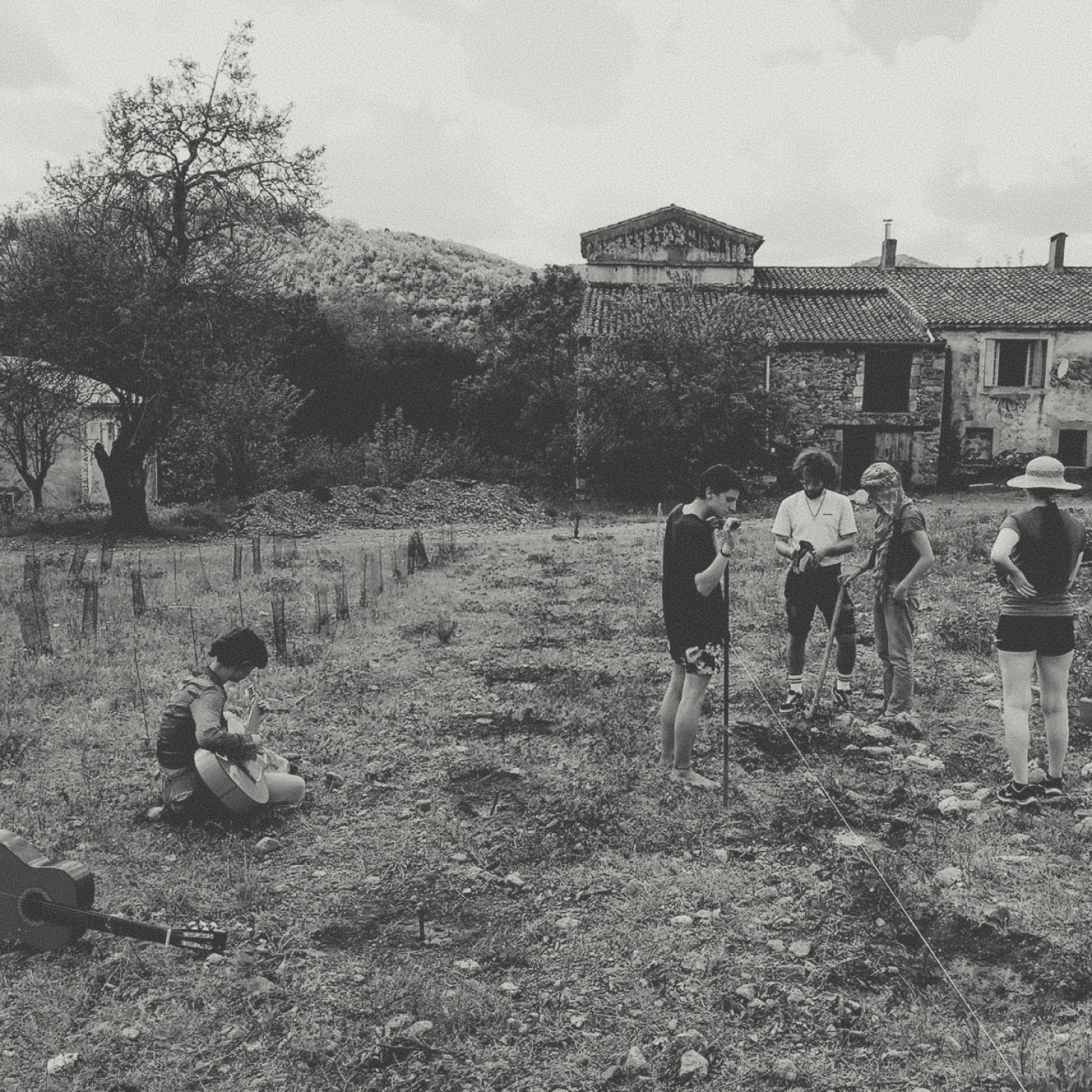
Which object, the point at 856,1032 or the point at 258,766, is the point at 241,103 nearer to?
the point at 258,766

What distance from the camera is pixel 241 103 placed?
20344 millimetres

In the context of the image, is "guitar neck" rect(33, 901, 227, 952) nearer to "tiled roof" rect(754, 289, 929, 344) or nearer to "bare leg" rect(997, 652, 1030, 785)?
"bare leg" rect(997, 652, 1030, 785)

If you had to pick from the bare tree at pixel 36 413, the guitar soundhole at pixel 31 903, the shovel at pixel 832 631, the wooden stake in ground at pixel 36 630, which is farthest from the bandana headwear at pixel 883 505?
the bare tree at pixel 36 413

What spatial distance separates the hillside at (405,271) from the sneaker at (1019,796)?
43613 millimetres

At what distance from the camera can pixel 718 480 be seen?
5.39 meters

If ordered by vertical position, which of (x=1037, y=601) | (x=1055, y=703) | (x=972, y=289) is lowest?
(x=1055, y=703)

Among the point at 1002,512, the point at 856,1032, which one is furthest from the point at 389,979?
the point at 1002,512

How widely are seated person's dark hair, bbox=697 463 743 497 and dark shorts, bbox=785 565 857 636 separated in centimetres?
173

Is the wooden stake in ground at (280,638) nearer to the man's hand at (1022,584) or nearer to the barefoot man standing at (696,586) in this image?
the barefoot man standing at (696,586)

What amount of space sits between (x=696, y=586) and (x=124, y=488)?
17870mm

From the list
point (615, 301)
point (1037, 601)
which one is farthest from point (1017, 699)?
point (615, 301)

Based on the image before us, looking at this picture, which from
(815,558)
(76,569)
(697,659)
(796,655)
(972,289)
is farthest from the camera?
(972,289)

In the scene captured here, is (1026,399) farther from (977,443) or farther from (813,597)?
(813,597)

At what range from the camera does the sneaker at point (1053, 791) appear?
17.4 feet
